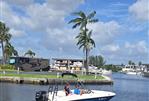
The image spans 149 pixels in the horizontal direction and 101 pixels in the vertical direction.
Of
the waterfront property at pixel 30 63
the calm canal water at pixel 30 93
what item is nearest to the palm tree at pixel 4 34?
the waterfront property at pixel 30 63

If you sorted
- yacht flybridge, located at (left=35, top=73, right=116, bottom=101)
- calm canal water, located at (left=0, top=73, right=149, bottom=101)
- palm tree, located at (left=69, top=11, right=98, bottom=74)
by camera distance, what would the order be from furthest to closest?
palm tree, located at (left=69, top=11, right=98, bottom=74) → calm canal water, located at (left=0, top=73, right=149, bottom=101) → yacht flybridge, located at (left=35, top=73, right=116, bottom=101)

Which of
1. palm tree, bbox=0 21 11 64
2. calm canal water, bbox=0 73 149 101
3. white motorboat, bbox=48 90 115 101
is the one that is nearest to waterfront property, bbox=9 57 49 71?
palm tree, bbox=0 21 11 64

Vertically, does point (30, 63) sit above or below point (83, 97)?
above

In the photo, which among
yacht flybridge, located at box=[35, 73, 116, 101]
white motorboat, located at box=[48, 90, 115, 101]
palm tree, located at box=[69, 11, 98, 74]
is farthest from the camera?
palm tree, located at box=[69, 11, 98, 74]

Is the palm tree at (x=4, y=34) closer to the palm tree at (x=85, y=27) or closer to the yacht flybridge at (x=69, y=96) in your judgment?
the palm tree at (x=85, y=27)

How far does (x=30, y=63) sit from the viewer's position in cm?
14575

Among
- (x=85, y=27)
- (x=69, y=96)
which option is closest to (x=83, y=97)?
(x=69, y=96)

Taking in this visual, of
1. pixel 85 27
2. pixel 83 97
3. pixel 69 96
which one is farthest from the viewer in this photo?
pixel 85 27

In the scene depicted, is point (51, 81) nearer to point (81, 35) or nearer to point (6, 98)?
point (6, 98)

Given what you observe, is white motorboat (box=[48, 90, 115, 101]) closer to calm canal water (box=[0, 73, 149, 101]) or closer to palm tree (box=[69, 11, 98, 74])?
calm canal water (box=[0, 73, 149, 101])

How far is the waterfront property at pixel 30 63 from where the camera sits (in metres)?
144

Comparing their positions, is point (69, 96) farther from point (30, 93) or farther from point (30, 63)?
point (30, 63)

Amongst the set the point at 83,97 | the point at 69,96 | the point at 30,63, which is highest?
the point at 30,63

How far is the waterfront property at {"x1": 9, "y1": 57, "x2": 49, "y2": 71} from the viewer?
144125 mm
